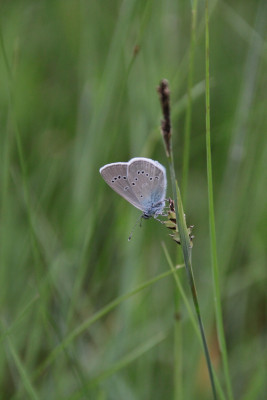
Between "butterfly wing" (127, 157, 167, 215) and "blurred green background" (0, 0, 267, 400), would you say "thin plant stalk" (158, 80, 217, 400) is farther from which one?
"blurred green background" (0, 0, 267, 400)

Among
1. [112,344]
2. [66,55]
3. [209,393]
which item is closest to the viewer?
[112,344]

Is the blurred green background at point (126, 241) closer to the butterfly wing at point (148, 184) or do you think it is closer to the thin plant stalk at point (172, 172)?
the butterfly wing at point (148, 184)

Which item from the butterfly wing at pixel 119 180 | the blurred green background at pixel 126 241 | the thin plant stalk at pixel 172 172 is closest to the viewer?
the thin plant stalk at pixel 172 172

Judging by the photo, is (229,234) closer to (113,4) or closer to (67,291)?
(67,291)

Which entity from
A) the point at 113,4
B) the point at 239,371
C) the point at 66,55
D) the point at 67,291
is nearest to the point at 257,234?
the point at 239,371

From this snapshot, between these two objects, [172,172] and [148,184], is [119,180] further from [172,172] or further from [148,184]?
[172,172]

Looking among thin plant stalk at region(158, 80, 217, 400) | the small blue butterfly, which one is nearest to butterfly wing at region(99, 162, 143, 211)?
the small blue butterfly

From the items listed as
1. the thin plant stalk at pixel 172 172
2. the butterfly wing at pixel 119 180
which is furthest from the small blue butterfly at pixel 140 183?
the thin plant stalk at pixel 172 172
